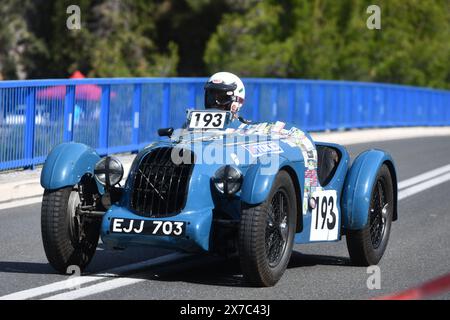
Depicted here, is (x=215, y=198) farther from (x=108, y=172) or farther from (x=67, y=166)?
(x=67, y=166)

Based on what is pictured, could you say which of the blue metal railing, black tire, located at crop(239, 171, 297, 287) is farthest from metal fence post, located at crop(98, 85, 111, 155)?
black tire, located at crop(239, 171, 297, 287)

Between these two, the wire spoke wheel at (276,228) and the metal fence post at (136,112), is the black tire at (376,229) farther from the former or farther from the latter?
the metal fence post at (136,112)

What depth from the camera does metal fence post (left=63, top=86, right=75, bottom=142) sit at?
15438 millimetres

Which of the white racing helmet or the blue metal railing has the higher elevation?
the white racing helmet

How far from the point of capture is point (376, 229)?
9812 mm

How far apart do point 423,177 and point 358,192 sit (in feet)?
27.4

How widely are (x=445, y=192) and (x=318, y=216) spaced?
6.75 meters

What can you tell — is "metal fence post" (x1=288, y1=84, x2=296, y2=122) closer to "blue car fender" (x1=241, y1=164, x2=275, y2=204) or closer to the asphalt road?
the asphalt road

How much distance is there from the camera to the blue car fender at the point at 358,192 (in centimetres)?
922

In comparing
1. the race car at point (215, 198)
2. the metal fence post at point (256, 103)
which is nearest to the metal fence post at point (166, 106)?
the metal fence post at point (256, 103)

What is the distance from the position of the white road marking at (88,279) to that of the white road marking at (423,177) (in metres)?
6.96

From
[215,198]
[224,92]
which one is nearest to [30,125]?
[224,92]

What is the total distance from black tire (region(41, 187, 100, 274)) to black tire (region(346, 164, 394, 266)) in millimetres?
2204
